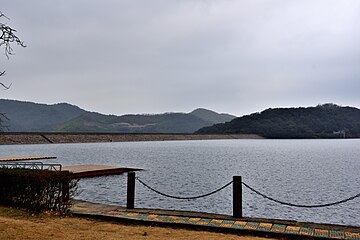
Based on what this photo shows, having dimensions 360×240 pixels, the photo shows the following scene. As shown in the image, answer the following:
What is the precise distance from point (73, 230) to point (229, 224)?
390cm

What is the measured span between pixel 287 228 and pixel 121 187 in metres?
15.9

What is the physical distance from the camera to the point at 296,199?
2084 cm

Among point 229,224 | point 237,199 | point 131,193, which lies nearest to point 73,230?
point 131,193

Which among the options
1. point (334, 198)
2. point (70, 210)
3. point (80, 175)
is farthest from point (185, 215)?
point (80, 175)

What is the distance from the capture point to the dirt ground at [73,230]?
24.5ft

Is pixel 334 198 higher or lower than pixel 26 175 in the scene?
lower

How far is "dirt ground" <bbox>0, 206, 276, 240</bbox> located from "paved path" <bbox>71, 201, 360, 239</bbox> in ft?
1.03

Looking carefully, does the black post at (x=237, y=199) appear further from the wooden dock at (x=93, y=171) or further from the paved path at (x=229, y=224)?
the wooden dock at (x=93, y=171)

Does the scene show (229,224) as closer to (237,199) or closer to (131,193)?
(237,199)

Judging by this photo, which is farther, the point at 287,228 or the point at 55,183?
the point at 55,183

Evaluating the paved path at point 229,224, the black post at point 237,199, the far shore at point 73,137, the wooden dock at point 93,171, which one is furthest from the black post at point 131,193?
the far shore at point 73,137

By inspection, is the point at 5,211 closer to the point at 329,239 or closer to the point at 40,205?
the point at 40,205

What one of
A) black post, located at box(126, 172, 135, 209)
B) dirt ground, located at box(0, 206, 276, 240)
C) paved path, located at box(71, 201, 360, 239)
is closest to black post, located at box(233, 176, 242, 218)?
paved path, located at box(71, 201, 360, 239)

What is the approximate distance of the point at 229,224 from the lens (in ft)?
29.9
